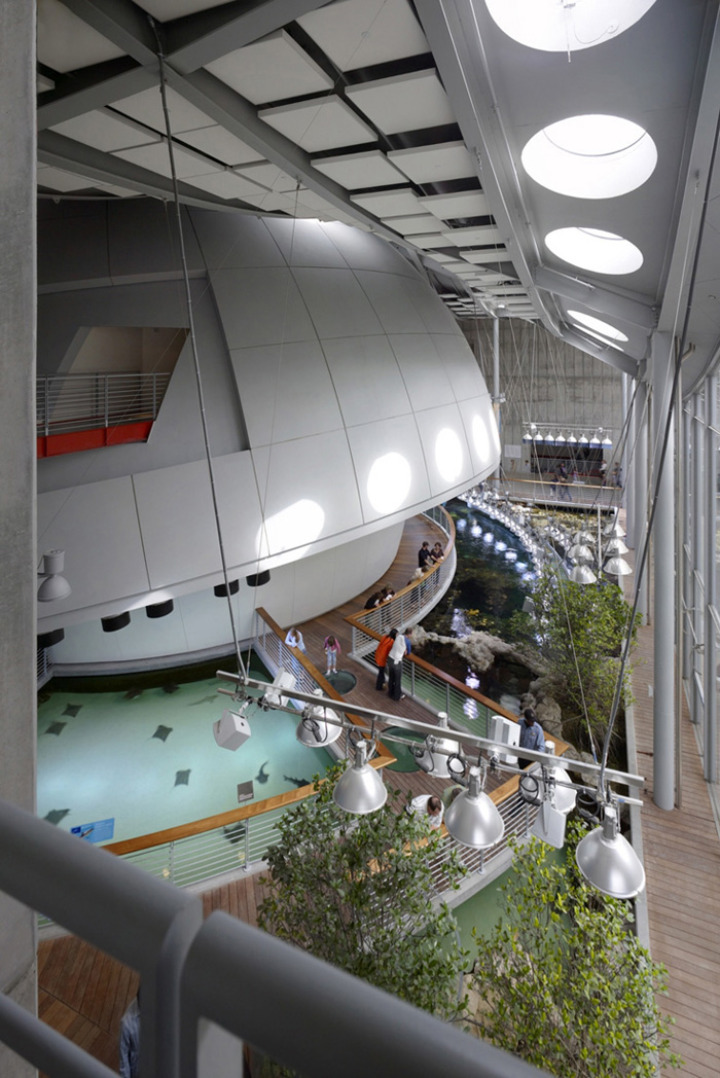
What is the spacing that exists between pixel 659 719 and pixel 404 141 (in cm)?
939

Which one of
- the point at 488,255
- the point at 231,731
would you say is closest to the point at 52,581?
the point at 231,731

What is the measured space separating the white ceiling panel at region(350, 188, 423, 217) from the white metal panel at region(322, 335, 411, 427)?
534 centimetres

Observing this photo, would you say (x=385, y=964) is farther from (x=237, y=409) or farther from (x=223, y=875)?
(x=237, y=409)

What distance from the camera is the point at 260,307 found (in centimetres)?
1281

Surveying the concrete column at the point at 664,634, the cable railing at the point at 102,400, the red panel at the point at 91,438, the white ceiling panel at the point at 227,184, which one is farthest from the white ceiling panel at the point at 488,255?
the red panel at the point at 91,438

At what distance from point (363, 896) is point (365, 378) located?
36.7ft

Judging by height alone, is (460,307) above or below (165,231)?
above

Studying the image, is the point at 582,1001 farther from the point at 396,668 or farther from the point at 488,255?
the point at 488,255

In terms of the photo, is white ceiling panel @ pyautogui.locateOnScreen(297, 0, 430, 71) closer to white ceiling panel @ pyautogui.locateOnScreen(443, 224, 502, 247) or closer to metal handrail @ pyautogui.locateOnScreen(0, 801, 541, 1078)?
white ceiling panel @ pyautogui.locateOnScreen(443, 224, 502, 247)

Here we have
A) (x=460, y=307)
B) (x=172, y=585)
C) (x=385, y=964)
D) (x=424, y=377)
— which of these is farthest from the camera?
(x=460, y=307)

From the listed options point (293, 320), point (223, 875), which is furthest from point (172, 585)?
point (293, 320)

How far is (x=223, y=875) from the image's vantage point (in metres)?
8.80

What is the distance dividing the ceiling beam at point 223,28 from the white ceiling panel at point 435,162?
2095 millimetres

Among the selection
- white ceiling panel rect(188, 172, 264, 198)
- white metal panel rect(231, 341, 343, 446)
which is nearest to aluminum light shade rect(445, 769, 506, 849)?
white ceiling panel rect(188, 172, 264, 198)
